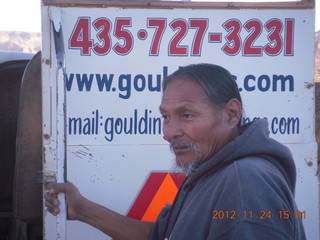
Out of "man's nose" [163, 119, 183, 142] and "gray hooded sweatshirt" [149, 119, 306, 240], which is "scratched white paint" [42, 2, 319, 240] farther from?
"gray hooded sweatshirt" [149, 119, 306, 240]

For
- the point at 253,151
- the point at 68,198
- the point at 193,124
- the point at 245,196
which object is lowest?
the point at 68,198

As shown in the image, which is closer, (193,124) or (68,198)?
(193,124)

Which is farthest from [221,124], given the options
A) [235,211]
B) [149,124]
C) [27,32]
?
[27,32]

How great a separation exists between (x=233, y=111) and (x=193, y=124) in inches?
6.5

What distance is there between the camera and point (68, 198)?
2285mm

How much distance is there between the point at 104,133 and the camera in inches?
97.3

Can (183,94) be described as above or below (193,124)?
above

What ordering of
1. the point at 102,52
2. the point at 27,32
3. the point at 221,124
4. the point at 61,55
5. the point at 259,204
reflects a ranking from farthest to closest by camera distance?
the point at 27,32
the point at 102,52
the point at 61,55
the point at 221,124
the point at 259,204

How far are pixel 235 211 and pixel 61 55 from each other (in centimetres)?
129

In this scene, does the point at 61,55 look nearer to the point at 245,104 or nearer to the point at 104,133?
the point at 104,133

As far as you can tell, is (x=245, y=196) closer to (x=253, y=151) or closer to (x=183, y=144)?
(x=253, y=151)
